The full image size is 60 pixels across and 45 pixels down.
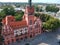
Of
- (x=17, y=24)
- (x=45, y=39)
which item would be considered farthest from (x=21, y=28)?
(x=45, y=39)

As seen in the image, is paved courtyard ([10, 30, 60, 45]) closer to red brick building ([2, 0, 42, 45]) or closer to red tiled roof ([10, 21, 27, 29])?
red brick building ([2, 0, 42, 45])

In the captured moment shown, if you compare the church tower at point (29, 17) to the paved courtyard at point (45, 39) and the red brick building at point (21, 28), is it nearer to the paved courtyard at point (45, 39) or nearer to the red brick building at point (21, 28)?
the red brick building at point (21, 28)

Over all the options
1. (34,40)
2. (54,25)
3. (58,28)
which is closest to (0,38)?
(34,40)

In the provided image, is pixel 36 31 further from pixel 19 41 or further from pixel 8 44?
pixel 8 44

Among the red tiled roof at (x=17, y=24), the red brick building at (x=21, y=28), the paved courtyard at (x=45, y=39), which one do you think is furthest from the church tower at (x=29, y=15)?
the paved courtyard at (x=45, y=39)

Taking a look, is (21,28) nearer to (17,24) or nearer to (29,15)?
(17,24)
